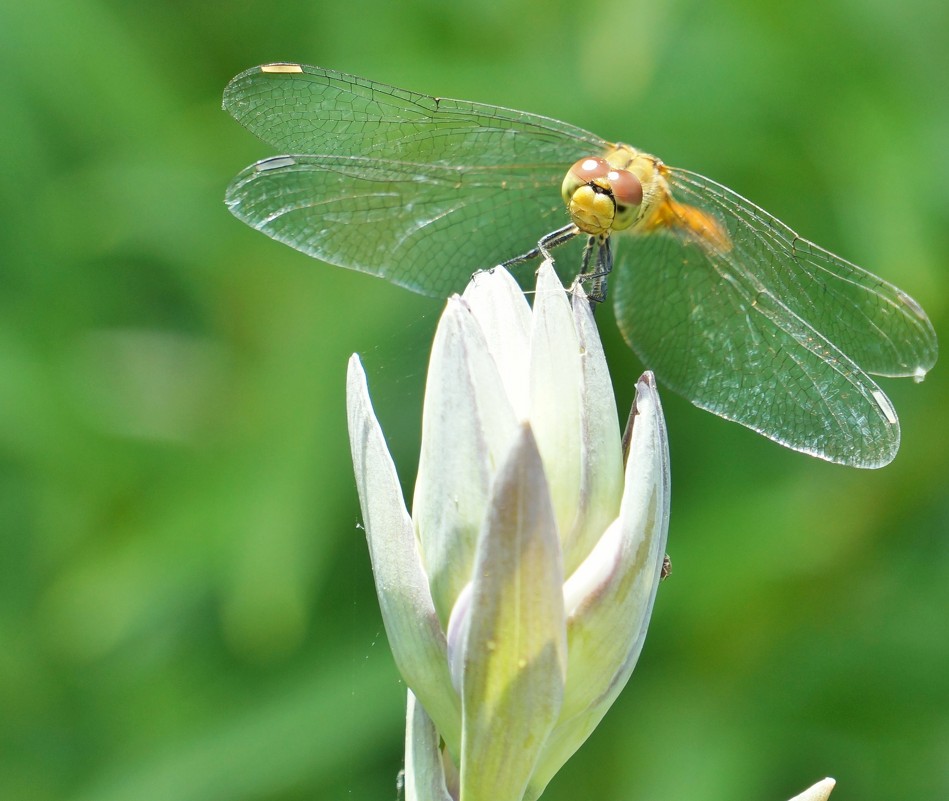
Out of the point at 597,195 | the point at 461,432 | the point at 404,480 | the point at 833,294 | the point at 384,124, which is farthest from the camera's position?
the point at 404,480

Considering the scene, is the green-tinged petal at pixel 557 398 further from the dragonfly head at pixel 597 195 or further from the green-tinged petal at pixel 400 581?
the dragonfly head at pixel 597 195

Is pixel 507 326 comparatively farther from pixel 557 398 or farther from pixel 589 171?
pixel 589 171

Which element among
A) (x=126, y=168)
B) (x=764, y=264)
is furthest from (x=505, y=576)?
(x=126, y=168)

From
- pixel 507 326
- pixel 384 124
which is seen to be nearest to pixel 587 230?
pixel 384 124

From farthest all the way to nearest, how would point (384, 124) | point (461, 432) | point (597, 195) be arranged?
point (384, 124), point (597, 195), point (461, 432)

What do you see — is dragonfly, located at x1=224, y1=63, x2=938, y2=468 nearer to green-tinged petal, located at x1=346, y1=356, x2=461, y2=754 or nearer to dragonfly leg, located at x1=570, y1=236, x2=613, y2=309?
dragonfly leg, located at x1=570, y1=236, x2=613, y2=309

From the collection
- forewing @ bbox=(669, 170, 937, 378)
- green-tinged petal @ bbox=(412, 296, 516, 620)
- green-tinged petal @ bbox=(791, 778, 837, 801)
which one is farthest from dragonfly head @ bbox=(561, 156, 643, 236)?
green-tinged petal @ bbox=(791, 778, 837, 801)

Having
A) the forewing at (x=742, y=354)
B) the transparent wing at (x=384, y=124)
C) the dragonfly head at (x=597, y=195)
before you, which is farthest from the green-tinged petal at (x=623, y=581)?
the transparent wing at (x=384, y=124)
